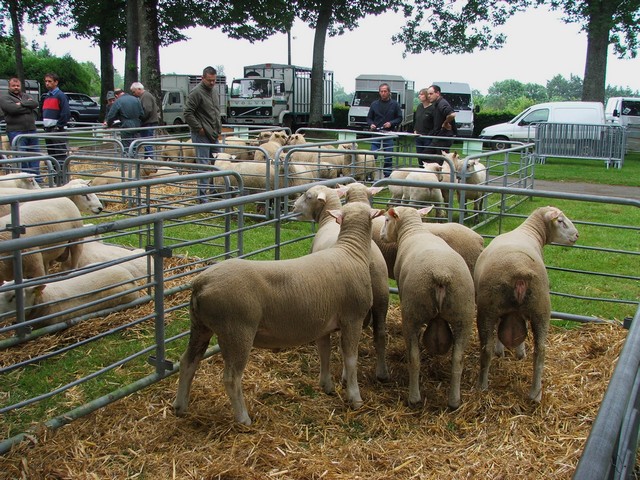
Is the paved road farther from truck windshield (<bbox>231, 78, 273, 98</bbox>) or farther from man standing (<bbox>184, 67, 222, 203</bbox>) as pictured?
truck windshield (<bbox>231, 78, 273, 98</bbox>)

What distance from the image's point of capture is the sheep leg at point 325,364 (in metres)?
4.43

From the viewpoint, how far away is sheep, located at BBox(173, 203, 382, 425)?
3.66 metres

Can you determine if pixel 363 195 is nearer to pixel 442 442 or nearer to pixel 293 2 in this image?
pixel 442 442

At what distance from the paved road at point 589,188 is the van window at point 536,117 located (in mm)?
8140

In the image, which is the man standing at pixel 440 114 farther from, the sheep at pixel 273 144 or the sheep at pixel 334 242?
the sheep at pixel 334 242

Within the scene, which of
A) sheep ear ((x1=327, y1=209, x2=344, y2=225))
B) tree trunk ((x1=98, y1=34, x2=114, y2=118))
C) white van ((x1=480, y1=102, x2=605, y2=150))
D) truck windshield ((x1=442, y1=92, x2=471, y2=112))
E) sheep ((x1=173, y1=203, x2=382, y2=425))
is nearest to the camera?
sheep ((x1=173, y1=203, x2=382, y2=425))

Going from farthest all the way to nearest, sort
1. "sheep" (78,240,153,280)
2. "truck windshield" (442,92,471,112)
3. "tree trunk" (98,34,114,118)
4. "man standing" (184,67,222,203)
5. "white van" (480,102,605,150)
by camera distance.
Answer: "tree trunk" (98,34,114,118), "truck windshield" (442,92,471,112), "white van" (480,102,605,150), "man standing" (184,67,222,203), "sheep" (78,240,153,280)

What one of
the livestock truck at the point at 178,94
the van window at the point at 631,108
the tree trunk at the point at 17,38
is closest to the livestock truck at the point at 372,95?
the livestock truck at the point at 178,94

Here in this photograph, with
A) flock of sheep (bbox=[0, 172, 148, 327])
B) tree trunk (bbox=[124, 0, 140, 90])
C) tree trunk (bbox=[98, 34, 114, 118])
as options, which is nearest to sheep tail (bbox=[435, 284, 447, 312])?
flock of sheep (bbox=[0, 172, 148, 327])

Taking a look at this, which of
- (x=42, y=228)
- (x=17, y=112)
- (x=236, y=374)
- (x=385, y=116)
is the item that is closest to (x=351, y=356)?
(x=236, y=374)

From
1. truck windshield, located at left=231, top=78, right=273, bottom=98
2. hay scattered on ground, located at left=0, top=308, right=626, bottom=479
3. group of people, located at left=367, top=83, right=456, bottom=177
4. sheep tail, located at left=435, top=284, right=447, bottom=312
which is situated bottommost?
hay scattered on ground, located at left=0, top=308, right=626, bottom=479

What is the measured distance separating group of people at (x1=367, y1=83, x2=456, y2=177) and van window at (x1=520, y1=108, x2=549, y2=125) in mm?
10806

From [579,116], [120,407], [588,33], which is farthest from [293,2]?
[120,407]

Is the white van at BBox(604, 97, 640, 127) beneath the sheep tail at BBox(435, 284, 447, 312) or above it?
above
